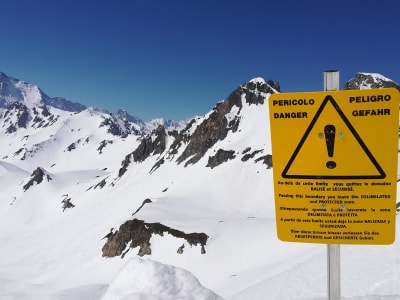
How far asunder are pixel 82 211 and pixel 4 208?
1714 inches

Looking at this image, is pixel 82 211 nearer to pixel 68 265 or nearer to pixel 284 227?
pixel 68 265

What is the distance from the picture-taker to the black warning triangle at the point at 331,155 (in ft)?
13.1

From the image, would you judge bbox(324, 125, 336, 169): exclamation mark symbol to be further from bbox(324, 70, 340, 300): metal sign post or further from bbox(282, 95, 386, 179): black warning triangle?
bbox(324, 70, 340, 300): metal sign post

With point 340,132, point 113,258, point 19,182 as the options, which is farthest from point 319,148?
point 19,182

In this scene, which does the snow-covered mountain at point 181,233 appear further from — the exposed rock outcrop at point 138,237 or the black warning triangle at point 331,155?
the black warning triangle at point 331,155

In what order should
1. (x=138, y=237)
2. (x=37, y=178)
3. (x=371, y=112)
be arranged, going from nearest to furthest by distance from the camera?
(x=371, y=112) → (x=138, y=237) → (x=37, y=178)

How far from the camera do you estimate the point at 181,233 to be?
1764 inches

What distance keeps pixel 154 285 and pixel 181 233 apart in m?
38.4

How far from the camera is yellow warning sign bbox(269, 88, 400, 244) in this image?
3.96m

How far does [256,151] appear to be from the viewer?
243 ft

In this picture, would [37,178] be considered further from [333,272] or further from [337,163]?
[337,163]

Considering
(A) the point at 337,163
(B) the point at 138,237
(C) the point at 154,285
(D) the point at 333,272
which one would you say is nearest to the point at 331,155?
(A) the point at 337,163

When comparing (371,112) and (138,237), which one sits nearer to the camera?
(371,112)

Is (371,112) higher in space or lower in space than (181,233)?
higher
